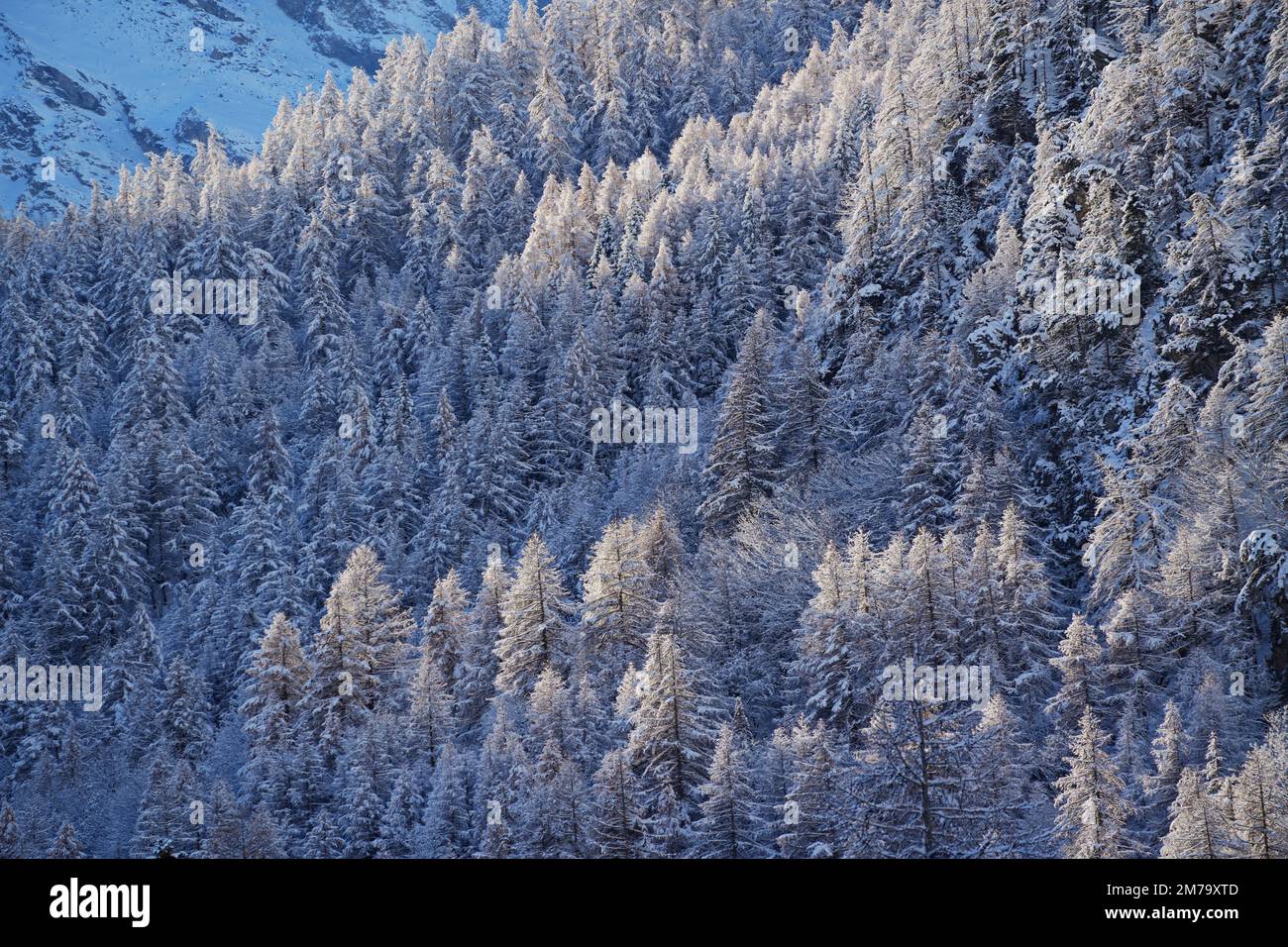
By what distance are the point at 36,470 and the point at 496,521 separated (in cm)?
4164

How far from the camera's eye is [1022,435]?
70.4 m

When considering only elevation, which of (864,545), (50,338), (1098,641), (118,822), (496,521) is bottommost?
(118,822)

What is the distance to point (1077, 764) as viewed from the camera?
39031mm

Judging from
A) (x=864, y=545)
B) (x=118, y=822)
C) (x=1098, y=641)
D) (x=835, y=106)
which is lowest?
(x=118, y=822)

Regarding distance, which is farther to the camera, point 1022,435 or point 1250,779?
point 1022,435

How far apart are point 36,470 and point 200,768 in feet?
169

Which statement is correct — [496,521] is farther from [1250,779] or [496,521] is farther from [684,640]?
[1250,779]

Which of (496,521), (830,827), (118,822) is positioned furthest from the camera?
(496,521)

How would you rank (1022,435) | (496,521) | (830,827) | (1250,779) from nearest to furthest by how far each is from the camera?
(1250,779) → (830,827) → (1022,435) → (496,521)

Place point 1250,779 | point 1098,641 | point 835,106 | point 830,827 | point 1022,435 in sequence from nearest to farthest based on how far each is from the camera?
point 1250,779
point 830,827
point 1098,641
point 1022,435
point 835,106
